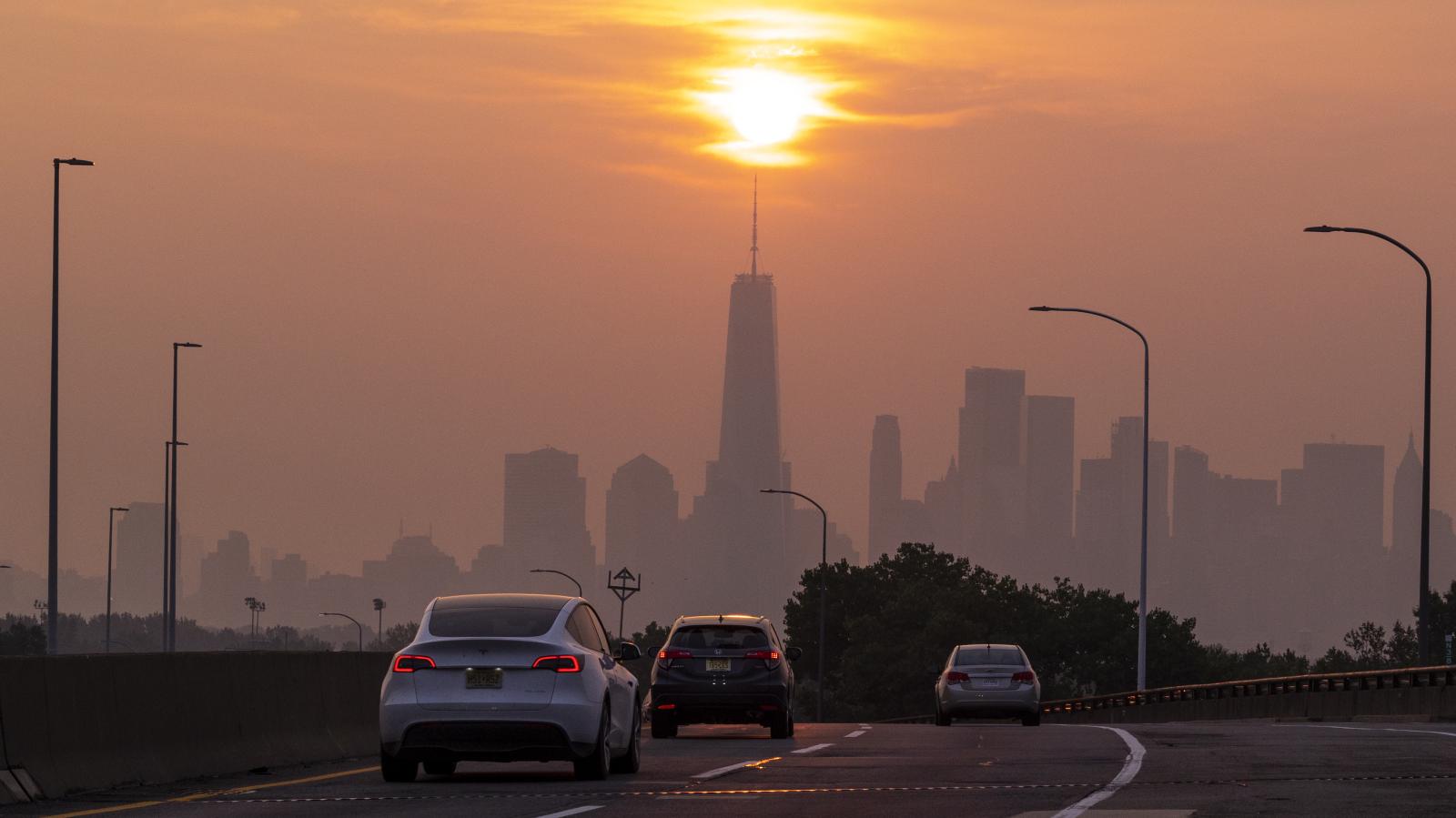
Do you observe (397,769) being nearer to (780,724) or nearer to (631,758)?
(631,758)

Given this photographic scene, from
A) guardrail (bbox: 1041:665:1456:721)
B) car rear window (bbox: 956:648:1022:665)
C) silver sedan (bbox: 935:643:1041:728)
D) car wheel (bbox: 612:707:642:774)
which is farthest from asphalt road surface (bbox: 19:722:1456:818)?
guardrail (bbox: 1041:665:1456:721)

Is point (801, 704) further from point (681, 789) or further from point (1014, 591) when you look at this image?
point (681, 789)

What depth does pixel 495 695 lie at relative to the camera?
1852 cm

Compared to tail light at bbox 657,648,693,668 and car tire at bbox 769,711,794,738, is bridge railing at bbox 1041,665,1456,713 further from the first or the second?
tail light at bbox 657,648,693,668

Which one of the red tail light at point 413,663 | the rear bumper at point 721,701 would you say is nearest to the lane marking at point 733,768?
the red tail light at point 413,663

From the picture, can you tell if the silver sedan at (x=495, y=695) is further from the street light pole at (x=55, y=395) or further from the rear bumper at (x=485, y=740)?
the street light pole at (x=55, y=395)

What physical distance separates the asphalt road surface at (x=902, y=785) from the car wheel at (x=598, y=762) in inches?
6.0

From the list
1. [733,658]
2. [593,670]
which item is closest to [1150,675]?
[733,658]

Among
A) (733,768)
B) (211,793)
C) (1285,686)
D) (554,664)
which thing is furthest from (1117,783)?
(1285,686)

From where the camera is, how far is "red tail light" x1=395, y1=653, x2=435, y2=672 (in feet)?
61.2

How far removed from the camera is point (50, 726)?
1722 cm

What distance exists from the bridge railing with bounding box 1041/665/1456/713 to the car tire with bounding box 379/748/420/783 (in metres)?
25.4

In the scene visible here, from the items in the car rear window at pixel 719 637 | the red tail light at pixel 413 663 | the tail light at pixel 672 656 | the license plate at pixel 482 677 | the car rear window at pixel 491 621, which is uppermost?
the car rear window at pixel 491 621

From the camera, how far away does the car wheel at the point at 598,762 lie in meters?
18.9
